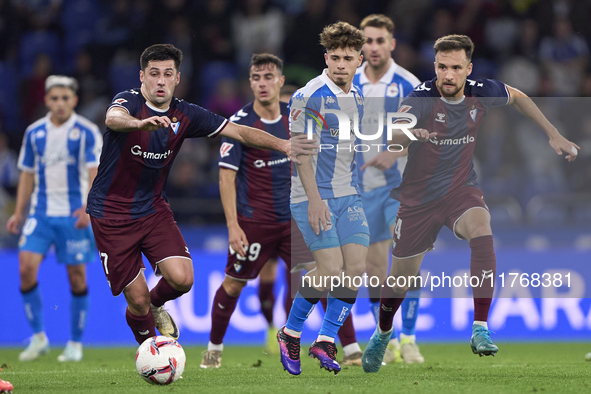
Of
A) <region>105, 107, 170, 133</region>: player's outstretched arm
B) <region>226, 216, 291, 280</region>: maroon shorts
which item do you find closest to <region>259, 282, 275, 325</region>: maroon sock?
<region>226, 216, 291, 280</region>: maroon shorts

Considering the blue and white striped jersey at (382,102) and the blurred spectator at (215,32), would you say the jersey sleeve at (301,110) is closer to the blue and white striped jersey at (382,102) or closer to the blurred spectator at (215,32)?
the blue and white striped jersey at (382,102)

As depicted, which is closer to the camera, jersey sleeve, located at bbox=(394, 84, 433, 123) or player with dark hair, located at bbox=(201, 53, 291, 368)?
jersey sleeve, located at bbox=(394, 84, 433, 123)

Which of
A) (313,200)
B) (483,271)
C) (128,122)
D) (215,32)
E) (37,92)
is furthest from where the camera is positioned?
(215,32)

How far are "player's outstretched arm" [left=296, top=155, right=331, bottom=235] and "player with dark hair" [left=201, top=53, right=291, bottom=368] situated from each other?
1326mm

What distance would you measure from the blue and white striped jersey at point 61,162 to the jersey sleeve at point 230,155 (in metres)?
1.91

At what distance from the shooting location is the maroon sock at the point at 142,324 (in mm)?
6086

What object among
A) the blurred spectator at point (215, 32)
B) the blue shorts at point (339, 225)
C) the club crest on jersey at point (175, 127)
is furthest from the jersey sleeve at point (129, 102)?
the blurred spectator at point (215, 32)

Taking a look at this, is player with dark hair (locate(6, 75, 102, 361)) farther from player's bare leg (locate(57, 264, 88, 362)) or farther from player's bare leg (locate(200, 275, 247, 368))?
player's bare leg (locate(200, 275, 247, 368))

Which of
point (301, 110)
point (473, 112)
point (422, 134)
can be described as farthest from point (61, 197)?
point (473, 112)

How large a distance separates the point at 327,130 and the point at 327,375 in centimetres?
190

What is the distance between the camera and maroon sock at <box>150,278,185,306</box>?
6266 mm

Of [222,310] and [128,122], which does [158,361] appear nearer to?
[128,122]

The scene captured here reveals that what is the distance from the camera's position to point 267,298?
27.9 feet

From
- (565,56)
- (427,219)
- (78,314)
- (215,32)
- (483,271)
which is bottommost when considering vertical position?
(78,314)
